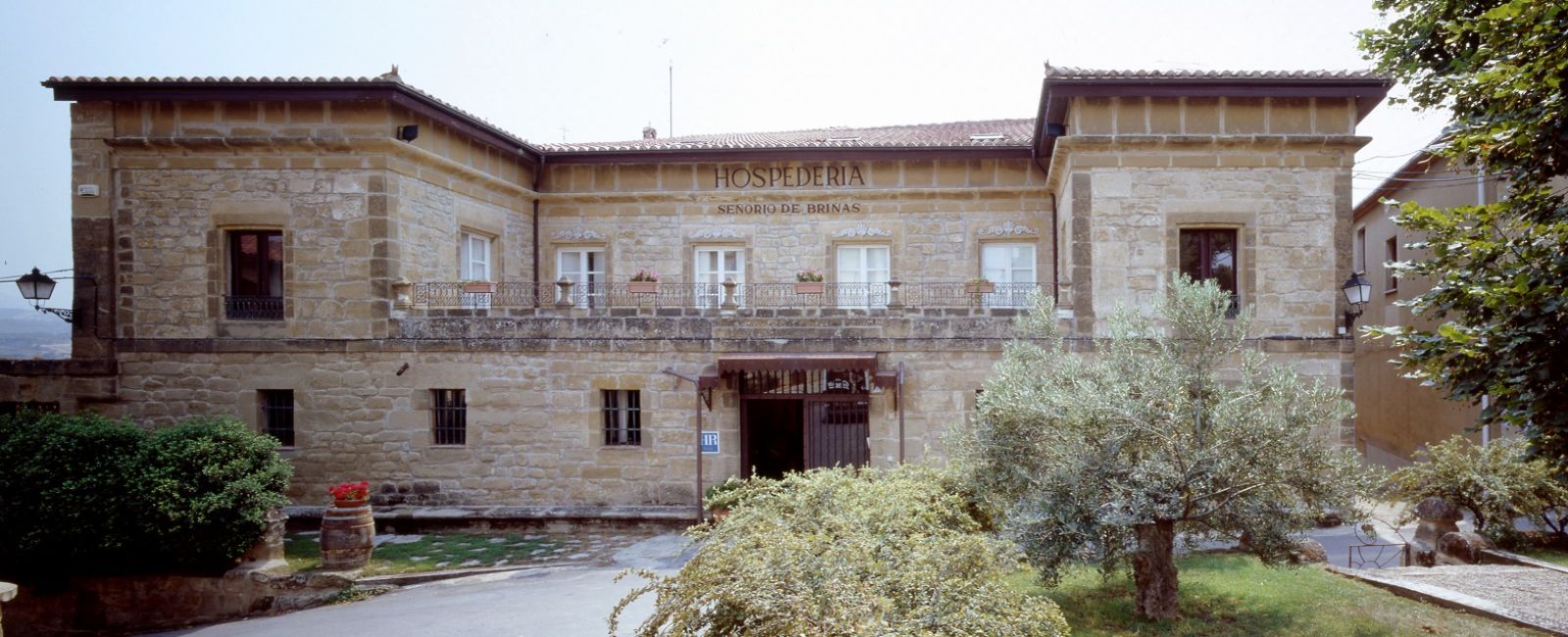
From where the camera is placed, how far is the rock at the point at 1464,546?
10211 millimetres

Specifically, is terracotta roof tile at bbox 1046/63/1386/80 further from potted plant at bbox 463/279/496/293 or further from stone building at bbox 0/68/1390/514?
potted plant at bbox 463/279/496/293

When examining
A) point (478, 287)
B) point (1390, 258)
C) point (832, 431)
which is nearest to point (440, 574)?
point (478, 287)

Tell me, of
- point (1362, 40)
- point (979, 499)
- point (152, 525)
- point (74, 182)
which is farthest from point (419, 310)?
point (1362, 40)

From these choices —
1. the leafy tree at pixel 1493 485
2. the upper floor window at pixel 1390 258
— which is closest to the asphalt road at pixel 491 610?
the leafy tree at pixel 1493 485

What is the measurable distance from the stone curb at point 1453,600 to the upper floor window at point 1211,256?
5.58 m

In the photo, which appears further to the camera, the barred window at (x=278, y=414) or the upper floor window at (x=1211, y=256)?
the barred window at (x=278, y=414)

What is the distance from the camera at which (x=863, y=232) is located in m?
16.9

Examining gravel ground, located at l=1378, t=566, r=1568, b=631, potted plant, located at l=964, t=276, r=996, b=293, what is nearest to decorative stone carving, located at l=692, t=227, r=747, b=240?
potted plant, located at l=964, t=276, r=996, b=293

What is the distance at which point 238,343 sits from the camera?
1382 cm

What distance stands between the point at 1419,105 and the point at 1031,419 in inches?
189

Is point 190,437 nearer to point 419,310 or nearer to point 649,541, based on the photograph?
point 419,310

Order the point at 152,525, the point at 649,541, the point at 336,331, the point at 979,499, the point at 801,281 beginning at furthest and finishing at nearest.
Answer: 1. the point at 801,281
2. the point at 336,331
3. the point at 649,541
4. the point at 152,525
5. the point at 979,499

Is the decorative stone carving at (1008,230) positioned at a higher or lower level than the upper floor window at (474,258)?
higher

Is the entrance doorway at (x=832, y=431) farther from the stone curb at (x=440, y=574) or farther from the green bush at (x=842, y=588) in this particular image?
the green bush at (x=842, y=588)
